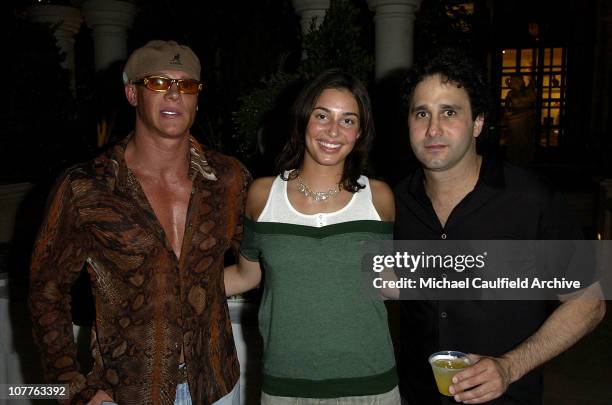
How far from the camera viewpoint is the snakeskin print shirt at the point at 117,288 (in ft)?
7.23

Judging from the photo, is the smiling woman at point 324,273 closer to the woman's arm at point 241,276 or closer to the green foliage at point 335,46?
the woman's arm at point 241,276

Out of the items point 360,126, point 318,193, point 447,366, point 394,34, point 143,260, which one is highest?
point 394,34

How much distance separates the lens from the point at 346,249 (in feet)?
7.45

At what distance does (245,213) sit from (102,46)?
9.27m

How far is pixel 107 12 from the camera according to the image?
398 inches

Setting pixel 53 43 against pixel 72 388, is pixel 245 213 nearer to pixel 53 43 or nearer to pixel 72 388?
pixel 72 388

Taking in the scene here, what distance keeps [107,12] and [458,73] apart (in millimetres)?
9592

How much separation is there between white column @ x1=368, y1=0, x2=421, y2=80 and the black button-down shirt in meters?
5.68

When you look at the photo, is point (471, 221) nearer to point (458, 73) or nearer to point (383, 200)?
point (383, 200)

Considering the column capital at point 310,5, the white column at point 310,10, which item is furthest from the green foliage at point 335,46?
the column capital at point 310,5

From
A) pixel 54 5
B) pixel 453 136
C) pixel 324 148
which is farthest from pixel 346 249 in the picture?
pixel 54 5

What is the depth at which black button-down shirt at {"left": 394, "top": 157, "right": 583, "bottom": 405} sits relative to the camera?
88.6 inches

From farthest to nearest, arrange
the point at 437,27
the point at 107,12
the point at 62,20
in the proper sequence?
the point at 437,27 < the point at 62,20 < the point at 107,12

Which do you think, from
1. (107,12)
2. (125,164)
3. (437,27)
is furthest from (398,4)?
(125,164)
